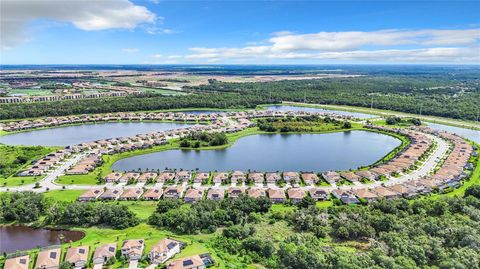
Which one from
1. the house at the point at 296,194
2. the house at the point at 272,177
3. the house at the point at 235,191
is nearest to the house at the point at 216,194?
the house at the point at 235,191

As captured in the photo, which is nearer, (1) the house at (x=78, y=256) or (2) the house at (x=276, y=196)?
(1) the house at (x=78, y=256)

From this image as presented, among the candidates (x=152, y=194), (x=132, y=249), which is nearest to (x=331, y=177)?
(x=152, y=194)

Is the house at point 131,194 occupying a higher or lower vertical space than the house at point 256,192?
lower

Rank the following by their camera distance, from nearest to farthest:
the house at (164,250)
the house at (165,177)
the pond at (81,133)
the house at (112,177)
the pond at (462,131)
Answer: the house at (164,250)
the house at (112,177)
the house at (165,177)
the pond at (81,133)
the pond at (462,131)

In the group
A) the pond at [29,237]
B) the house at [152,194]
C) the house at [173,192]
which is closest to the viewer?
the pond at [29,237]

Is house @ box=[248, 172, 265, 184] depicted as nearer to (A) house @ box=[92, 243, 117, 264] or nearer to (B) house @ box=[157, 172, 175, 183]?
(B) house @ box=[157, 172, 175, 183]

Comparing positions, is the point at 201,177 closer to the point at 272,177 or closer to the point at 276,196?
the point at 272,177

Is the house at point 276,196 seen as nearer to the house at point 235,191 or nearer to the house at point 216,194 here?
the house at point 235,191

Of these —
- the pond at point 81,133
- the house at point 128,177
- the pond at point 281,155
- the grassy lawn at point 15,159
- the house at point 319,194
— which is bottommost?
the pond at point 281,155
